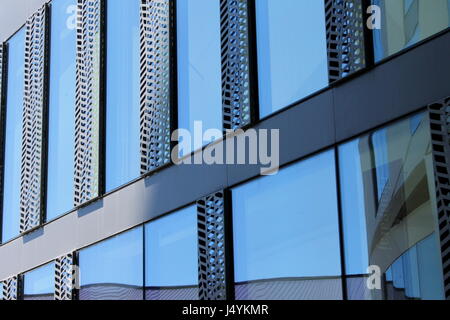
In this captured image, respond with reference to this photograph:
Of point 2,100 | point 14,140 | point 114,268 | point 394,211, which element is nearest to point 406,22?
point 394,211

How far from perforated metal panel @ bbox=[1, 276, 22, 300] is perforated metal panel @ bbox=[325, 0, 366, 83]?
11728 millimetres

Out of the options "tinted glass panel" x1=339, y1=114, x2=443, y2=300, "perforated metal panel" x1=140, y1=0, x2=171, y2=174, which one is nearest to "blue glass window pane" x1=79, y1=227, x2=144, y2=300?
"perforated metal panel" x1=140, y1=0, x2=171, y2=174

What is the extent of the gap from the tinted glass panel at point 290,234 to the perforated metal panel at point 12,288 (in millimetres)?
9221

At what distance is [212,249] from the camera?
1472cm

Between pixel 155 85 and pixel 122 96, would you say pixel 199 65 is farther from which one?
pixel 122 96

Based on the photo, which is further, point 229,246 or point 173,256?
point 173,256

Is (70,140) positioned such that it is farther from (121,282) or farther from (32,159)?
(121,282)

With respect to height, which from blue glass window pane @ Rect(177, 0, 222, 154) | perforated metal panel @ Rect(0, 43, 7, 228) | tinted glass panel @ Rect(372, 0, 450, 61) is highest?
perforated metal panel @ Rect(0, 43, 7, 228)

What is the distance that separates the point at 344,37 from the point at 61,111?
9913 mm

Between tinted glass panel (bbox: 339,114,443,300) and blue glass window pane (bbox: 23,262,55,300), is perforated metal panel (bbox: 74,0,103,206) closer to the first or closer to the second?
blue glass window pane (bbox: 23,262,55,300)

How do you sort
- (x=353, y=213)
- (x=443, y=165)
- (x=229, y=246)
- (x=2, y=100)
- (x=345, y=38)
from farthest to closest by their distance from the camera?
(x=2, y=100) < (x=229, y=246) < (x=345, y=38) < (x=353, y=213) < (x=443, y=165)

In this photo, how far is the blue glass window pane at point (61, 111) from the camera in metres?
20.5

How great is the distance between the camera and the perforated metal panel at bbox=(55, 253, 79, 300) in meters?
19.1
